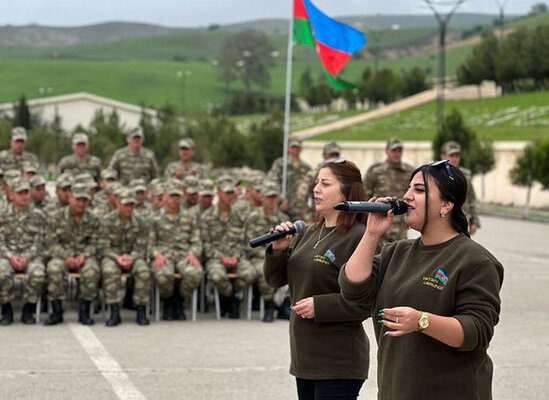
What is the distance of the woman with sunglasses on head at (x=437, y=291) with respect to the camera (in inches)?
175

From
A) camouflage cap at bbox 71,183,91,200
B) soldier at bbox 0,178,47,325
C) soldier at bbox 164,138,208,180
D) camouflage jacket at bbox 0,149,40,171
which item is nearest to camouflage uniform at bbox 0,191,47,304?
soldier at bbox 0,178,47,325

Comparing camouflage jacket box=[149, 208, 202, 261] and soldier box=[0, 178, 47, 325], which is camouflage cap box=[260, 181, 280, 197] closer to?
camouflage jacket box=[149, 208, 202, 261]

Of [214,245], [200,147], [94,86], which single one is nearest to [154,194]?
[214,245]

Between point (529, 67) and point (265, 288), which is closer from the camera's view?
point (265, 288)

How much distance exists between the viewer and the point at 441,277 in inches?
177

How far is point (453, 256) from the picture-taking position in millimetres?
4531

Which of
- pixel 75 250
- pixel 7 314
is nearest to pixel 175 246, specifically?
pixel 75 250

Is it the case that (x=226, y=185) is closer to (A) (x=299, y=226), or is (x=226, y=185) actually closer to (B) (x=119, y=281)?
(B) (x=119, y=281)

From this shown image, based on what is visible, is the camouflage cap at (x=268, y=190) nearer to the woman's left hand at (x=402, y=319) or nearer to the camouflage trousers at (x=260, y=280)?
the camouflage trousers at (x=260, y=280)

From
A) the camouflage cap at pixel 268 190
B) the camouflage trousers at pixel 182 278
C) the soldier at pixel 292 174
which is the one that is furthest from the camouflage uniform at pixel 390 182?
the soldier at pixel 292 174

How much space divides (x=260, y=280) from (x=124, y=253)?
1.59 meters

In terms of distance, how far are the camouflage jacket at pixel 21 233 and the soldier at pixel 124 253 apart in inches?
28.0

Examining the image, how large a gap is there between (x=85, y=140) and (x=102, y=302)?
388cm

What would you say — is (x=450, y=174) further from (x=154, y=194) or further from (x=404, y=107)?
(x=404, y=107)
